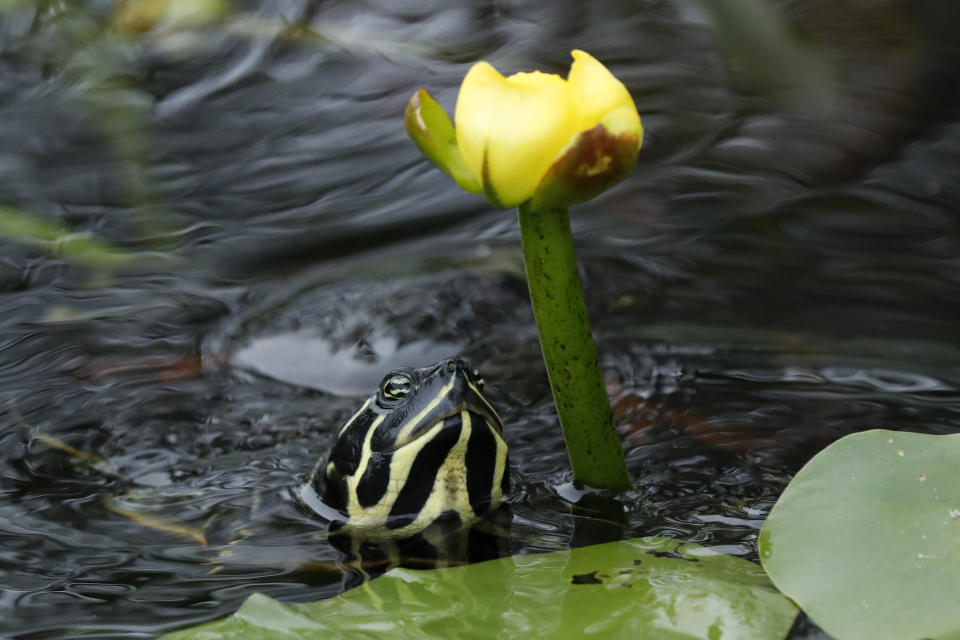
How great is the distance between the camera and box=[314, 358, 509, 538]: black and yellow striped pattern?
1.44 metres

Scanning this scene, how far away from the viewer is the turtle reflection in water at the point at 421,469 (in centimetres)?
144

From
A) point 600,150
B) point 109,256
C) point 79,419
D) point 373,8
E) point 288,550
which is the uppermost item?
point 373,8

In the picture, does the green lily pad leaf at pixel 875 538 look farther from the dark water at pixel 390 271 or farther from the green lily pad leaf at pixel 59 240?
the green lily pad leaf at pixel 59 240

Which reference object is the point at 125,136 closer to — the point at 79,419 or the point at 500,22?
the point at 500,22

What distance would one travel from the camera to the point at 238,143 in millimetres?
2887

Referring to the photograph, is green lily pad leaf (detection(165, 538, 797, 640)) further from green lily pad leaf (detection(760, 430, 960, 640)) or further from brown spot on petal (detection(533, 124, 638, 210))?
brown spot on petal (detection(533, 124, 638, 210))

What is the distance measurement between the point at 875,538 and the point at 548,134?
0.46 meters

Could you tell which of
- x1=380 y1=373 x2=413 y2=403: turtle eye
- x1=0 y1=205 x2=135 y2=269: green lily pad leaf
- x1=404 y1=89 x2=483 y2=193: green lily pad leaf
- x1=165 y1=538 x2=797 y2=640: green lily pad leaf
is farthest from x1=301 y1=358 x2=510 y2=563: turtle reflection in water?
x1=0 y1=205 x2=135 y2=269: green lily pad leaf

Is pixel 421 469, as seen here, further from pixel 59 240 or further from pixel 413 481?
pixel 59 240

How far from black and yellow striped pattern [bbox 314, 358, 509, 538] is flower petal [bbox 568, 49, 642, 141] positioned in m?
0.55

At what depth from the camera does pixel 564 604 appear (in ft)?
3.59

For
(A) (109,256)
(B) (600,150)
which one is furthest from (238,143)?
(B) (600,150)

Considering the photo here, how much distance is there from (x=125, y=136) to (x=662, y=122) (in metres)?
1.41

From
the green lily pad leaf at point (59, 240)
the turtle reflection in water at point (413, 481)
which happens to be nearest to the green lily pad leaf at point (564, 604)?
the turtle reflection in water at point (413, 481)
